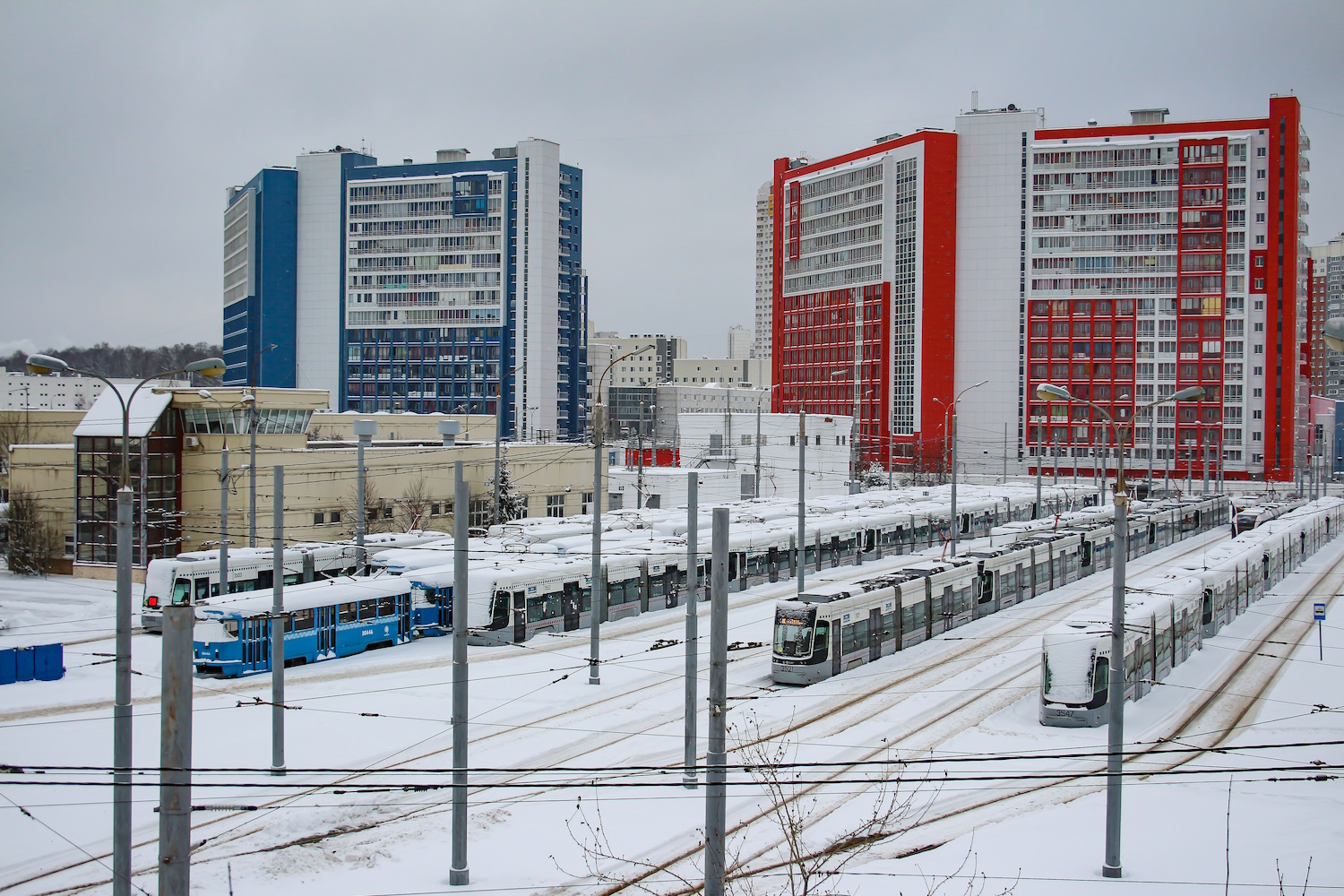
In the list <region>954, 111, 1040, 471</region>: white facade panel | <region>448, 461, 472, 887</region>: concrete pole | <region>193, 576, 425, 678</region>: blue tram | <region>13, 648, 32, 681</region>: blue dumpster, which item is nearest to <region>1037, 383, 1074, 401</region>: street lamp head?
<region>448, 461, 472, 887</region>: concrete pole

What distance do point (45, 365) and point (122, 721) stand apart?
5.24 m

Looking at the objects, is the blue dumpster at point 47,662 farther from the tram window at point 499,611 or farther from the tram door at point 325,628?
the tram window at point 499,611

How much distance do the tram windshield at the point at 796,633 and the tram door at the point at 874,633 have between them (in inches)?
128

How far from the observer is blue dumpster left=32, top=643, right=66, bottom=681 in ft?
85.3

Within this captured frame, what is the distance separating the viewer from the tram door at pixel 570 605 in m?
33.3

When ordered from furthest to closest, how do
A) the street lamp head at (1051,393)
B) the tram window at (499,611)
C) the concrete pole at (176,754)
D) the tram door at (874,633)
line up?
the tram window at (499,611) → the tram door at (874,633) → the street lamp head at (1051,393) → the concrete pole at (176,754)

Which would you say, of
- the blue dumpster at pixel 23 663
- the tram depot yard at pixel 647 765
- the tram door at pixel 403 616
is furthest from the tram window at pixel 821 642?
the blue dumpster at pixel 23 663

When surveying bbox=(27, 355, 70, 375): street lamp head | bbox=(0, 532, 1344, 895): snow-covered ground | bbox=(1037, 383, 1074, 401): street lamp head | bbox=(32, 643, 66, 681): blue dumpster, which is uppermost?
bbox=(27, 355, 70, 375): street lamp head

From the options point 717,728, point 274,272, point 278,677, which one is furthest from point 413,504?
point 274,272

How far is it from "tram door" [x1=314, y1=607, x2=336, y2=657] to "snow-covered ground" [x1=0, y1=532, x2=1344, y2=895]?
2.23ft

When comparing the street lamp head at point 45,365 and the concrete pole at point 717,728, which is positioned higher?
the street lamp head at point 45,365

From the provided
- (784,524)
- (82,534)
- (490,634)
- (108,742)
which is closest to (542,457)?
(784,524)

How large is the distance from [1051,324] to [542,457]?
71109 millimetres

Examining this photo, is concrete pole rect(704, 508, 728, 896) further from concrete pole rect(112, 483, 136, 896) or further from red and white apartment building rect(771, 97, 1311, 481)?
red and white apartment building rect(771, 97, 1311, 481)
